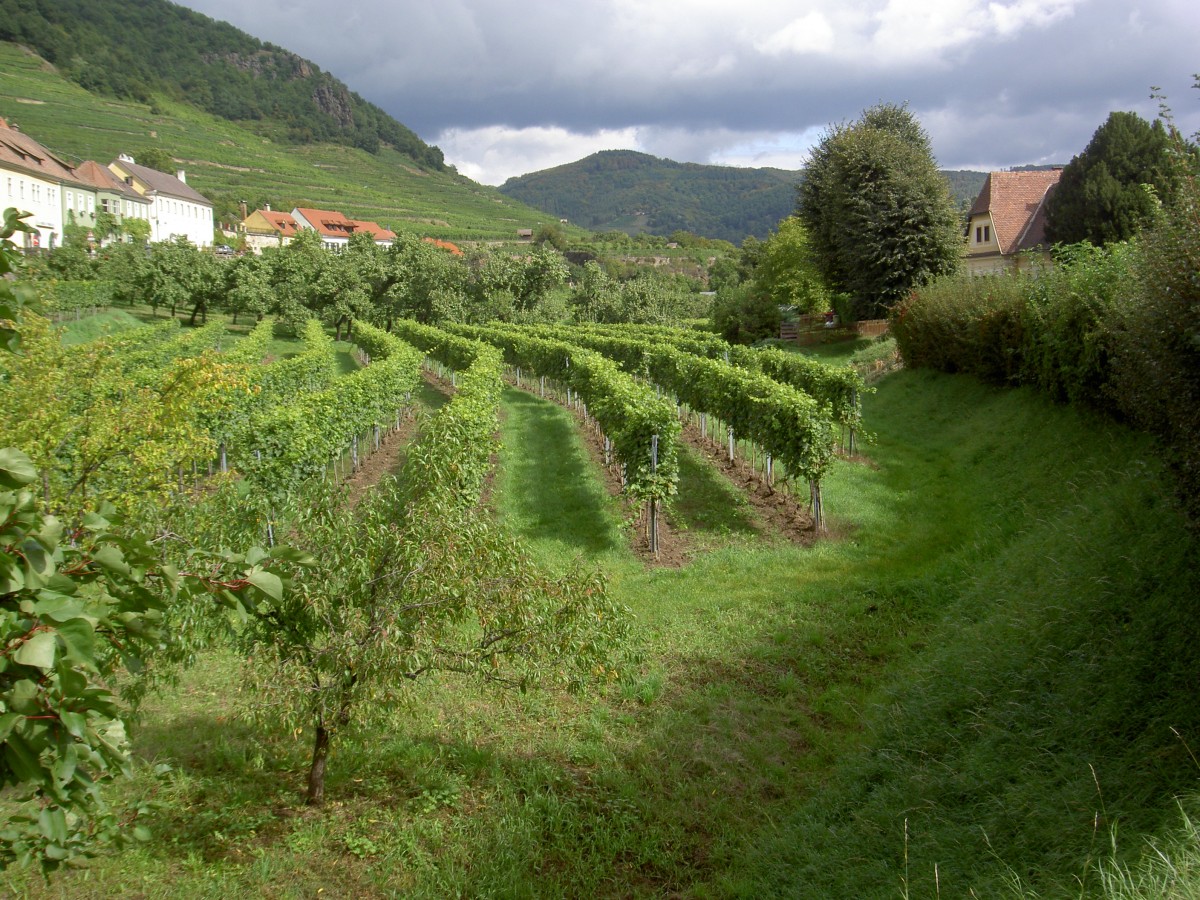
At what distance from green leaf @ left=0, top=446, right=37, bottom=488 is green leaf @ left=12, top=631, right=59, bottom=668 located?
514 millimetres

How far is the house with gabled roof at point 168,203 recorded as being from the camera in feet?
295

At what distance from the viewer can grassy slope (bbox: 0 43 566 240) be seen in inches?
4481

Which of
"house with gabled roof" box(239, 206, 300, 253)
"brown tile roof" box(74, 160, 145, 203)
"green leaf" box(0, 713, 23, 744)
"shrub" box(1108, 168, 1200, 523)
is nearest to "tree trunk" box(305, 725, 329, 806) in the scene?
"green leaf" box(0, 713, 23, 744)

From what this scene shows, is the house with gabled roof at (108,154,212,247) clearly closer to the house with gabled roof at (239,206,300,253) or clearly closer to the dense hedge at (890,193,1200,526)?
the house with gabled roof at (239,206,300,253)

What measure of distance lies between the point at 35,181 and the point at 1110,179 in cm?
7549

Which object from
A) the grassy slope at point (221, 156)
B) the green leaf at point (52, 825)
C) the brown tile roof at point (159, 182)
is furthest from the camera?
the grassy slope at point (221, 156)

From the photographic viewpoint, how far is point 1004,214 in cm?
4150

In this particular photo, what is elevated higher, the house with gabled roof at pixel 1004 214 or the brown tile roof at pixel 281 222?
the brown tile roof at pixel 281 222

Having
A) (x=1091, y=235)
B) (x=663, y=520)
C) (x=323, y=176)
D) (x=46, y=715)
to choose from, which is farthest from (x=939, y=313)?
(x=323, y=176)

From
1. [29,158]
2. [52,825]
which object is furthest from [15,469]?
[29,158]

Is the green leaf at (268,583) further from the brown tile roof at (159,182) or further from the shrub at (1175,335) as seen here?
the brown tile roof at (159,182)

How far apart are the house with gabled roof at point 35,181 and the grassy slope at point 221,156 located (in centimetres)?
3621

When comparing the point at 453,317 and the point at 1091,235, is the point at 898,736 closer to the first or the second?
the point at 1091,235

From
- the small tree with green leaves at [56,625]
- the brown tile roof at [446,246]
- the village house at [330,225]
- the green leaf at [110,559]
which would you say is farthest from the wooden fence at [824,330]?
the village house at [330,225]
